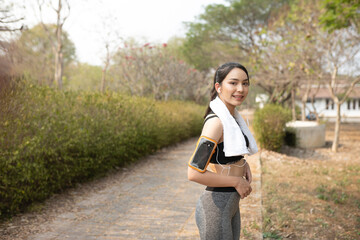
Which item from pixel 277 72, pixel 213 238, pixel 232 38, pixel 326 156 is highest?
pixel 232 38

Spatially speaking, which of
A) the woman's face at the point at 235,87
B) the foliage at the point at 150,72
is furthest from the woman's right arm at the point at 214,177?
the foliage at the point at 150,72

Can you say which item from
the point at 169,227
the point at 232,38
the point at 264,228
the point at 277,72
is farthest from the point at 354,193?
the point at 232,38

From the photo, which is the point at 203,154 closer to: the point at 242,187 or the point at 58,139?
the point at 242,187

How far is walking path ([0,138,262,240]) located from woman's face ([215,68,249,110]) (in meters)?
2.38

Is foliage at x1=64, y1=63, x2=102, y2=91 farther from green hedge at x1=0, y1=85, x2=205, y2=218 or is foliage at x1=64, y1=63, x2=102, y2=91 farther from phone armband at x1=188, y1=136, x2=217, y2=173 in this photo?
phone armband at x1=188, y1=136, x2=217, y2=173

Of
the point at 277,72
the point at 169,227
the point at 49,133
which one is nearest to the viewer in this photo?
the point at 169,227

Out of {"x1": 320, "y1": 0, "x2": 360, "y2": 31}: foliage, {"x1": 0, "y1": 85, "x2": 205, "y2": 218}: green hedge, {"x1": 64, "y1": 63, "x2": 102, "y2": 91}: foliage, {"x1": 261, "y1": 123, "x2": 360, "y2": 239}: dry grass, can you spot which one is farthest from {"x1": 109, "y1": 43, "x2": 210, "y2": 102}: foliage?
{"x1": 64, "y1": 63, "x2": 102, "y2": 91}: foliage

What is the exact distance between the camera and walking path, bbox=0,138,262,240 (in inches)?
159

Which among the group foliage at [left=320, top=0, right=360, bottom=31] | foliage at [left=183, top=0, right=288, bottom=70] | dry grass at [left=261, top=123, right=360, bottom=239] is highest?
foliage at [left=183, top=0, right=288, bottom=70]

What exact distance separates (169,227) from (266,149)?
743 centimetres

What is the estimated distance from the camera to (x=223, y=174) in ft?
6.47

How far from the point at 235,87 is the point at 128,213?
138 inches

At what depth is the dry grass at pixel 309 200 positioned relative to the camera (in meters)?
4.25

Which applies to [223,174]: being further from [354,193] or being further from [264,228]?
[354,193]
